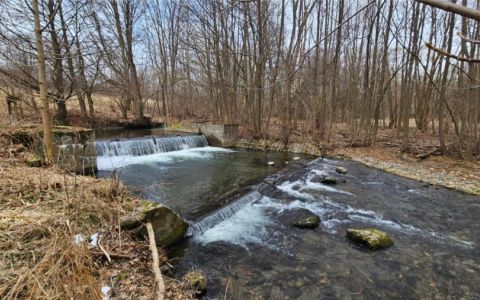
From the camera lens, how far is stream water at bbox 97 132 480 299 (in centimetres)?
370

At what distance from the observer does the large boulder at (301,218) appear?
17.8ft

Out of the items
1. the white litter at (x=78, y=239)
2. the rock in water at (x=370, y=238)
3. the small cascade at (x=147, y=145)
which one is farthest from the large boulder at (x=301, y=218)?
the small cascade at (x=147, y=145)

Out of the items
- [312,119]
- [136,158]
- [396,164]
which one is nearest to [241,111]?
[312,119]

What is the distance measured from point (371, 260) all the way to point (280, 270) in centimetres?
161

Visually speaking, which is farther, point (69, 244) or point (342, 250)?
point (342, 250)

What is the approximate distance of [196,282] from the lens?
339 centimetres

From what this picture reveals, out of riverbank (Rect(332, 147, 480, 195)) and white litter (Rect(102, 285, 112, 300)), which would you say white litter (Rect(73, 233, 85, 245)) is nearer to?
white litter (Rect(102, 285, 112, 300))

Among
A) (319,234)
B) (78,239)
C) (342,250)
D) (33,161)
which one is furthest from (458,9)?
(33,161)

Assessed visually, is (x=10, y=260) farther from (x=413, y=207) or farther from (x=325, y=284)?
(x=413, y=207)

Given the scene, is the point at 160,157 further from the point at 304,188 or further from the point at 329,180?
the point at 329,180

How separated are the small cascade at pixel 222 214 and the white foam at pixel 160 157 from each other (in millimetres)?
4880

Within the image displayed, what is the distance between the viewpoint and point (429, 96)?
623 inches

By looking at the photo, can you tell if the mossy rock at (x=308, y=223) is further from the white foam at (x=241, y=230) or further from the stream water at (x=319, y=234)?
the white foam at (x=241, y=230)

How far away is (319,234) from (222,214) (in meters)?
2.07
